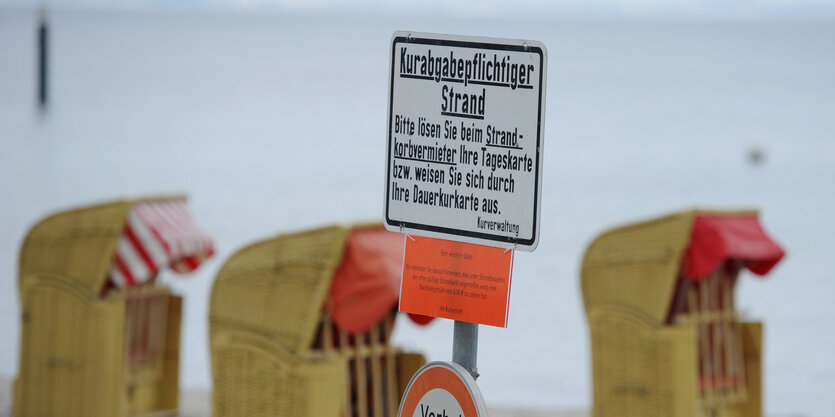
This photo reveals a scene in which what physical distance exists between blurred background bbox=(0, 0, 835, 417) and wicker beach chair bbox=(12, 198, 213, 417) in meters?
1.53

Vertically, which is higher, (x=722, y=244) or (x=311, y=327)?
(x=722, y=244)

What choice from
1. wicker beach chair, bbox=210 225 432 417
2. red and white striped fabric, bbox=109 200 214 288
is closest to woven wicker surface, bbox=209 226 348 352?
wicker beach chair, bbox=210 225 432 417

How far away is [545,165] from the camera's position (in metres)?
26.8

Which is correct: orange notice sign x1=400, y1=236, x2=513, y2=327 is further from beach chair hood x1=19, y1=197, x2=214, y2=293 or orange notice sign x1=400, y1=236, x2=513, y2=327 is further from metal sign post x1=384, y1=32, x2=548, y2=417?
beach chair hood x1=19, y1=197, x2=214, y2=293

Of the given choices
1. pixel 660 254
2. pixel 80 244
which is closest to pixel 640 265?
pixel 660 254

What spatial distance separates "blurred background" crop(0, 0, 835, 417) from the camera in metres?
11.4

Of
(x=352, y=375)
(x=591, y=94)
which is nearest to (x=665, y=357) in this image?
(x=352, y=375)

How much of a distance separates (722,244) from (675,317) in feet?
1.48

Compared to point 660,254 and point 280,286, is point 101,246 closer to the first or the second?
point 280,286

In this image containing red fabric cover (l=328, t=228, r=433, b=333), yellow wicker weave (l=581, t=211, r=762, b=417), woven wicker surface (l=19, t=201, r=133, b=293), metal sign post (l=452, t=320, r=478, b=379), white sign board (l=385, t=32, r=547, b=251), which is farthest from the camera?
woven wicker surface (l=19, t=201, r=133, b=293)

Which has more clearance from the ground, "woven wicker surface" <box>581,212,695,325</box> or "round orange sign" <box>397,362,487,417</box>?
"woven wicker surface" <box>581,212,695,325</box>

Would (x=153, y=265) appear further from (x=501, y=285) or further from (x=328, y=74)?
(x=328, y=74)

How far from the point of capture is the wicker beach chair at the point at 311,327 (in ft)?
20.0

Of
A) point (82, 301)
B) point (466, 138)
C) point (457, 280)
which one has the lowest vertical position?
point (82, 301)
